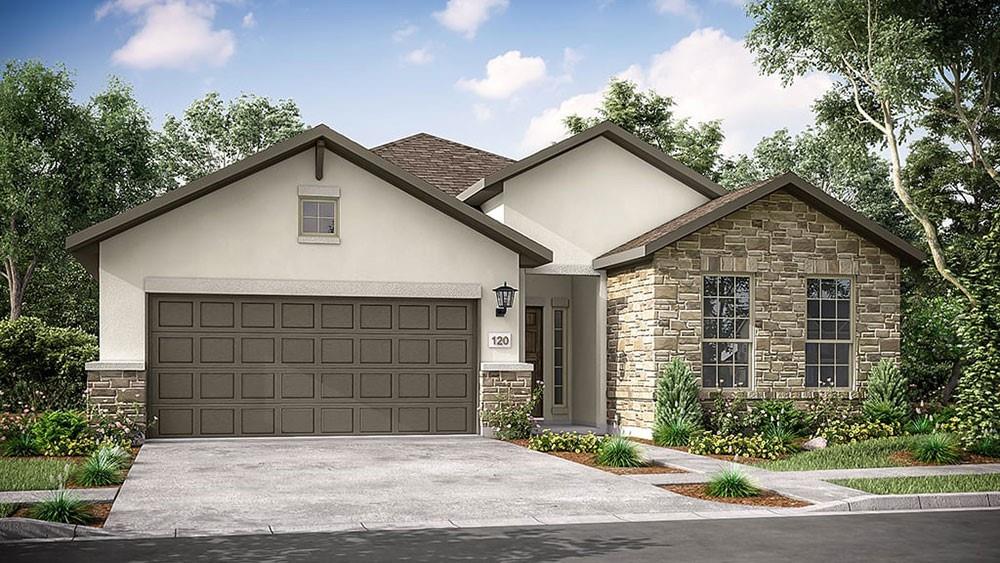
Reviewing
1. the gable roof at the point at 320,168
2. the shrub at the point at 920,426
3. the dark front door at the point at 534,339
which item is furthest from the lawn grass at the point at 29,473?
the shrub at the point at 920,426

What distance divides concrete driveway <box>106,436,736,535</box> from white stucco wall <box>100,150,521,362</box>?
8.81ft

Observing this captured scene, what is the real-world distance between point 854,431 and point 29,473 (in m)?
12.6

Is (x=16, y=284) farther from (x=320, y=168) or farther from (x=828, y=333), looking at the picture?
(x=828, y=333)

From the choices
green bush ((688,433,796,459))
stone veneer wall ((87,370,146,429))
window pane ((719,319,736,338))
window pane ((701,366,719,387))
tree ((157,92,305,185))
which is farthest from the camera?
tree ((157,92,305,185))

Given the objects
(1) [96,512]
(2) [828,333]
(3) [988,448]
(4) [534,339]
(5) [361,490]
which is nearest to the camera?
(1) [96,512]

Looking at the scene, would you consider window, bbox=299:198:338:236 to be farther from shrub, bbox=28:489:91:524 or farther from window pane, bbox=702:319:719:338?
shrub, bbox=28:489:91:524

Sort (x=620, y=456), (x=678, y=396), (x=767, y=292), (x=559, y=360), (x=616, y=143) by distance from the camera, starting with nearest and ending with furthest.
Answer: (x=620, y=456) → (x=678, y=396) → (x=767, y=292) → (x=616, y=143) → (x=559, y=360)

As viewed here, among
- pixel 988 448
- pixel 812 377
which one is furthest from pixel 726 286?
pixel 988 448

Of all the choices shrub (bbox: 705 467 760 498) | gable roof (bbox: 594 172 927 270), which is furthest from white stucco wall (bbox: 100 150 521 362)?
shrub (bbox: 705 467 760 498)

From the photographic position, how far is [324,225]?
19938mm

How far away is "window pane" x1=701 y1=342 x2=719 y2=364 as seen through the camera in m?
20.4

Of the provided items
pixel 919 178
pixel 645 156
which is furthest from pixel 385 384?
pixel 919 178

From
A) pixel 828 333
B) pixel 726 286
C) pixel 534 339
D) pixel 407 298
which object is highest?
pixel 726 286

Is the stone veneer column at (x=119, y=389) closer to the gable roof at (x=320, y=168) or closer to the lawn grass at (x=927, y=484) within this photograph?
the gable roof at (x=320, y=168)
